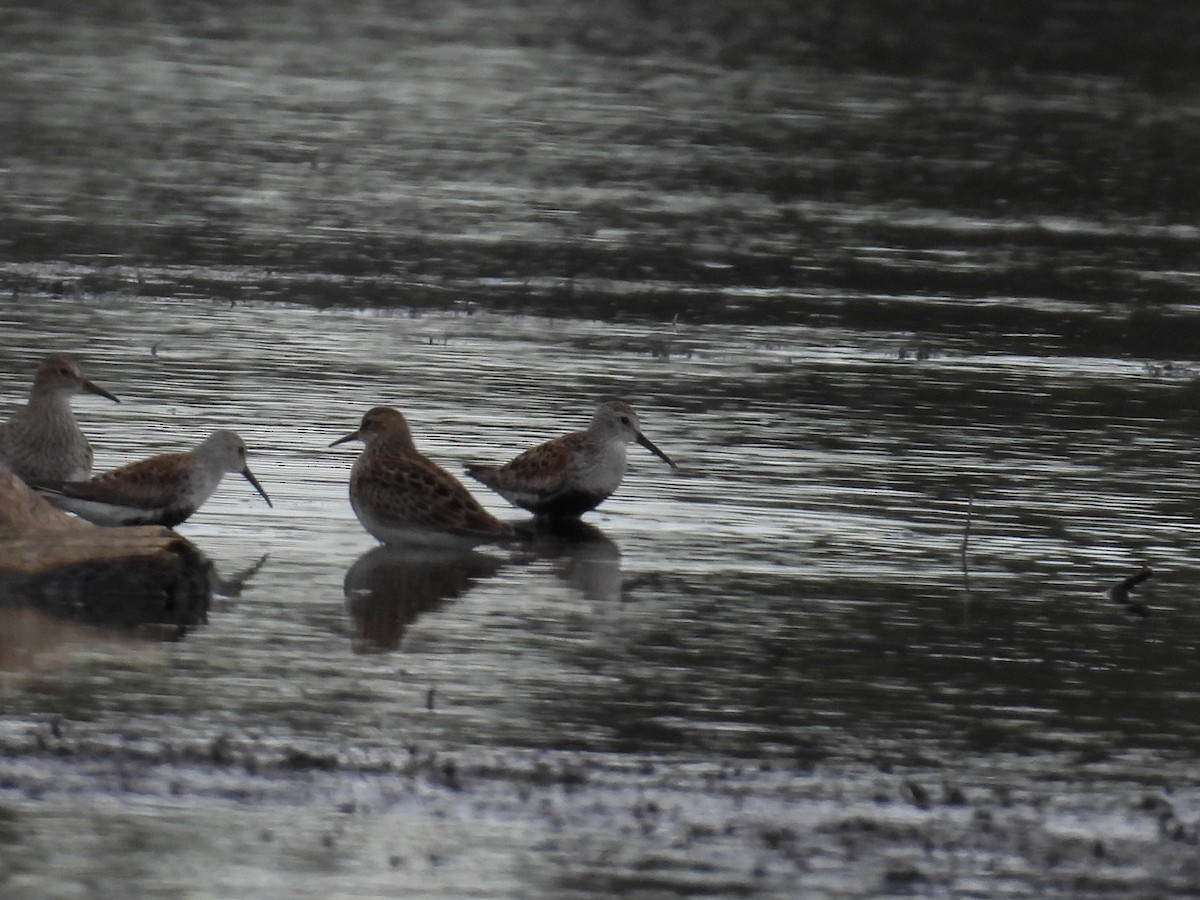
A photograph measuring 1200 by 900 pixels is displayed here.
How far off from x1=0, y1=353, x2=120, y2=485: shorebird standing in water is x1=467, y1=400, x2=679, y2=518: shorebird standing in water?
7.11 ft

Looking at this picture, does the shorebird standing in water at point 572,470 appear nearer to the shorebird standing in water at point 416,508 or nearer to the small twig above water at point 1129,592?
the shorebird standing in water at point 416,508

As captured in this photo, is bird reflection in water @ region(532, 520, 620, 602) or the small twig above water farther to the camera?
bird reflection in water @ region(532, 520, 620, 602)

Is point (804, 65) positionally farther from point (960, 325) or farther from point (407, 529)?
point (407, 529)

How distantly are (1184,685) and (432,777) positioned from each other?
11.2 ft

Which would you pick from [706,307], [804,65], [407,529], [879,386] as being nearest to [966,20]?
[804,65]

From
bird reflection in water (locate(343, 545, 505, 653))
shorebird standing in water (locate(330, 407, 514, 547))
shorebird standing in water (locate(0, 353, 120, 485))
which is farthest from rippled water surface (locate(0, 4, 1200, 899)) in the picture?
shorebird standing in water (locate(0, 353, 120, 485))

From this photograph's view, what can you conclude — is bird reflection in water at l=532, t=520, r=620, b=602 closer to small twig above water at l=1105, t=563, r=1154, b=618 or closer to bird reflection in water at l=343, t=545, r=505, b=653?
bird reflection in water at l=343, t=545, r=505, b=653


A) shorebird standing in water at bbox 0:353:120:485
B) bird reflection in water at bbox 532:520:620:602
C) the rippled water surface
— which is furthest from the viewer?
shorebird standing in water at bbox 0:353:120:485

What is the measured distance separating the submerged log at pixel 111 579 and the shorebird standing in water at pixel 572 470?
9.17 ft

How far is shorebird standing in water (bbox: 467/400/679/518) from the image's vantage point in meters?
13.6

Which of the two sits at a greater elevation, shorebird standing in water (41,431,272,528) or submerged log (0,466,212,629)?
submerged log (0,466,212,629)

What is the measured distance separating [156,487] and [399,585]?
1.45 meters

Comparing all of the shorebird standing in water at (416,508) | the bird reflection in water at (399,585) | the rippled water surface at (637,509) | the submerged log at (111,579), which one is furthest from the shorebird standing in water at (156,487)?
the submerged log at (111,579)

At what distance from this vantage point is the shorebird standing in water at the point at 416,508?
503 inches
